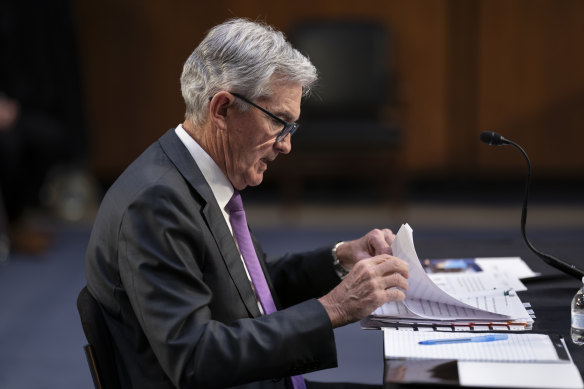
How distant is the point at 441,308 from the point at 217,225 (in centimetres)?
44

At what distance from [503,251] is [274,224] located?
10.9ft

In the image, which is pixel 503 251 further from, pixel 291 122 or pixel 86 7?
pixel 86 7

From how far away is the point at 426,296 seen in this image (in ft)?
4.47

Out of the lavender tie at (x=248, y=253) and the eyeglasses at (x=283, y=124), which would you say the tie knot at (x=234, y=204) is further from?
the eyeglasses at (x=283, y=124)

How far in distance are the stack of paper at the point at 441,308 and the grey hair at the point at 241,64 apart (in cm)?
35

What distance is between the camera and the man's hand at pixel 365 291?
1.22 metres

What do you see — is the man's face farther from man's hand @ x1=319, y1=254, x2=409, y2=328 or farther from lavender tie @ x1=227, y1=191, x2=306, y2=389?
man's hand @ x1=319, y1=254, x2=409, y2=328

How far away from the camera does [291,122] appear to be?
4.55ft

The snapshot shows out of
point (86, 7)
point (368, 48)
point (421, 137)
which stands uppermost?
point (86, 7)

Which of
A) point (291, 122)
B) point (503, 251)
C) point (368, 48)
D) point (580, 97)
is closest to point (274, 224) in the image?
point (368, 48)

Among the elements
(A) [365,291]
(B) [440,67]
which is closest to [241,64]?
(A) [365,291]

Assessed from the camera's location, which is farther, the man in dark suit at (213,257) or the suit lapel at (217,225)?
the suit lapel at (217,225)

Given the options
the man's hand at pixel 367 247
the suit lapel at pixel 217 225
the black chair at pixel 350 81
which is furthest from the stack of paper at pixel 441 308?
the black chair at pixel 350 81

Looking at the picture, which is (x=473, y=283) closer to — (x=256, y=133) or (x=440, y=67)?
(x=256, y=133)
